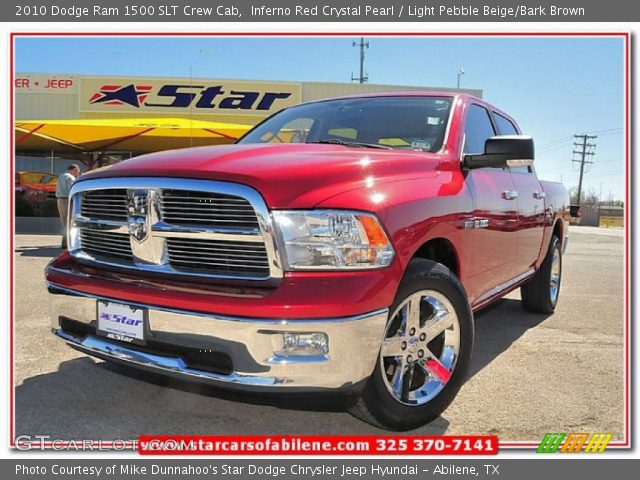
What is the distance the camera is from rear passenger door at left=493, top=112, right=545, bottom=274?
13.8 feet

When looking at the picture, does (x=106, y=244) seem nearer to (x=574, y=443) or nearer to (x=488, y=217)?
(x=488, y=217)

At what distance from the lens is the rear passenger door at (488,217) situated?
11.0 feet

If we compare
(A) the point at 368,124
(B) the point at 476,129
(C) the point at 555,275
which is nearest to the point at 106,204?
(A) the point at 368,124

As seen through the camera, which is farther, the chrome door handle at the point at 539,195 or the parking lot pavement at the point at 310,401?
the chrome door handle at the point at 539,195

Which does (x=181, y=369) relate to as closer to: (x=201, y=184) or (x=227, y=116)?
(x=201, y=184)

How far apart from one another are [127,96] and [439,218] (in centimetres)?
2013

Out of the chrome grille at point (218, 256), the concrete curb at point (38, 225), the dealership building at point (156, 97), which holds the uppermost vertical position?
the dealership building at point (156, 97)

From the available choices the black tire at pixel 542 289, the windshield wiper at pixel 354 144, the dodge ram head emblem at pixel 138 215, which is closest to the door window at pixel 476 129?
the windshield wiper at pixel 354 144

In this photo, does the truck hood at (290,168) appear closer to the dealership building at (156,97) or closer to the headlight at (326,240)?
the headlight at (326,240)

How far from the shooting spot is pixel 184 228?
243cm

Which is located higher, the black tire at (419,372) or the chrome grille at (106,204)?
the chrome grille at (106,204)

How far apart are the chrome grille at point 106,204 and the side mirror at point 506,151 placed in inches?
79.6

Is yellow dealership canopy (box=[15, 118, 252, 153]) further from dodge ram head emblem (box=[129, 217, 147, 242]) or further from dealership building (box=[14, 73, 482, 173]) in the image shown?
dodge ram head emblem (box=[129, 217, 147, 242])

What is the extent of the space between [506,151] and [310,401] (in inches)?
72.2
